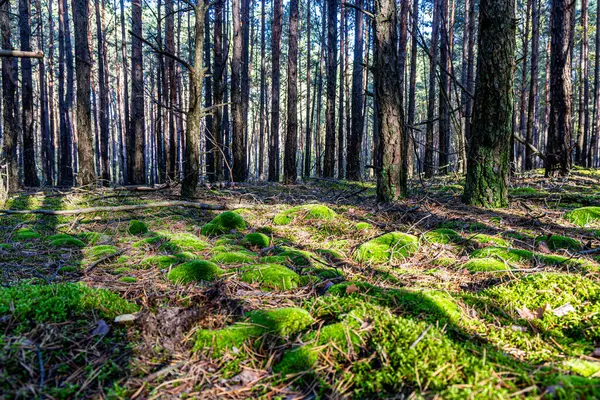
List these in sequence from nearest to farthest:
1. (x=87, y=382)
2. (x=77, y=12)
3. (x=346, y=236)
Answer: (x=87, y=382), (x=346, y=236), (x=77, y=12)

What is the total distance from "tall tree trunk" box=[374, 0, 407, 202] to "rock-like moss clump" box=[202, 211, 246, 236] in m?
2.64

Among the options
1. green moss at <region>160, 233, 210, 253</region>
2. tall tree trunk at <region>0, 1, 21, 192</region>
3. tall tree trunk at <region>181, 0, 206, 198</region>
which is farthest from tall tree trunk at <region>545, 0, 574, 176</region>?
tall tree trunk at <region>0, 1, 21, 192</region>

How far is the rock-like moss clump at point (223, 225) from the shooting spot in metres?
4.78

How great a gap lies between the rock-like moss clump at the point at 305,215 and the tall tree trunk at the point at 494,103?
240 cm

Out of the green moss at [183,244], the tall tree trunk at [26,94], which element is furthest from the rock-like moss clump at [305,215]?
the tall tree trunk at [26,94]

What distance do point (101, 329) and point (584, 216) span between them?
5605mm

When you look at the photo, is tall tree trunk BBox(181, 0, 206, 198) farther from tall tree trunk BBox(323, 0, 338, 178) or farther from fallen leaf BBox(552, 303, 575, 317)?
tall tree trunk BBox(323, 0, 338, 178)

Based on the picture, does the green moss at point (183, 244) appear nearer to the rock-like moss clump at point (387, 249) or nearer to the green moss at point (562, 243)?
the rock-like moss clump at point (387, 249)

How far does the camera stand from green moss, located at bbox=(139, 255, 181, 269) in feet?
10.4

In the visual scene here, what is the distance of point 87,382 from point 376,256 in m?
2.59

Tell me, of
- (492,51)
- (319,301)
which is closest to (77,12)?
(492,51)

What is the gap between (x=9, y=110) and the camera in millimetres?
9547

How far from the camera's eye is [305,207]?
5.41 m

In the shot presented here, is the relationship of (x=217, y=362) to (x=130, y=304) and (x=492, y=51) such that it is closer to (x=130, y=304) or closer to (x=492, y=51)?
(x=130, y=304)
